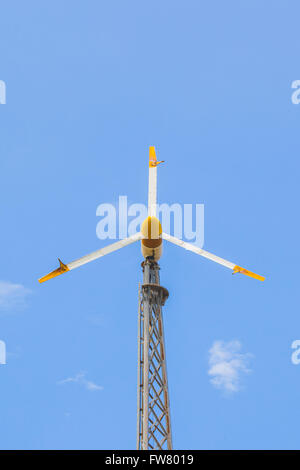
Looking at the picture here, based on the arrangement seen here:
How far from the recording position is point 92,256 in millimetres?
53219

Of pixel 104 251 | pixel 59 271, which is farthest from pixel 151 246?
pixel 59 271

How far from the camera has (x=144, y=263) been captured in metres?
54.1

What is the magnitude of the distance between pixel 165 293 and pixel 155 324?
3.03 m

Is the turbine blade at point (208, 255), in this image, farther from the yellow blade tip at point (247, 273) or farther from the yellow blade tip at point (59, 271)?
the yellow blade tip at point (59, 271)

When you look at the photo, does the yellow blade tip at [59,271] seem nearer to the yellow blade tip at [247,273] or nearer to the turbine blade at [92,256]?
the turbine blade at [92,256]

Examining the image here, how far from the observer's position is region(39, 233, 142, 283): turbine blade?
52.5 meters

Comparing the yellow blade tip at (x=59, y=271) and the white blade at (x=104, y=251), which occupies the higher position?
the white blade at (x=104, y=251)

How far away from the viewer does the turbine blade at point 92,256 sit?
172 ft

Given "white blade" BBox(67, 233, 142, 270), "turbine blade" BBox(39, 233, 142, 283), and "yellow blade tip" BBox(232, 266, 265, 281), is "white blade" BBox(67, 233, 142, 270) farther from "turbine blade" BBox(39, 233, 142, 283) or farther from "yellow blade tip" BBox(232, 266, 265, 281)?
"yellow blade tip" BBox(232, 266, 265, 281)

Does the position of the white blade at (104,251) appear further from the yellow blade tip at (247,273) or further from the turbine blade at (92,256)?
the yellow blade tip at (247,273)

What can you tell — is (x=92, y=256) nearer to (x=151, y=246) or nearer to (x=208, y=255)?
(x=151, y=246)

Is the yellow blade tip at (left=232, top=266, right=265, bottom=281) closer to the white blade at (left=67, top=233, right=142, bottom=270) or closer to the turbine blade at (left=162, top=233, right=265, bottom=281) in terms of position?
the turbine blade at (left=162, top=233, right=265, bottom=281)

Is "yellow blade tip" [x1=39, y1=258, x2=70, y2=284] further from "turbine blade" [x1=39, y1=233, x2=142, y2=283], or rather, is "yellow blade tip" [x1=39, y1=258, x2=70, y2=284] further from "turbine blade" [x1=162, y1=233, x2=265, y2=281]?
"turbine blade" [x1=162, y1=233, x2=265, y2=281]

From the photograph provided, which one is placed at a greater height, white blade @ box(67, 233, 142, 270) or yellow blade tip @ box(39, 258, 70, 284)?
white blade @ box(67, 233, 142, 270)
